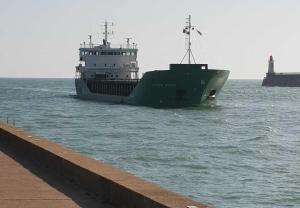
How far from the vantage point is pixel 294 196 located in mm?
17156

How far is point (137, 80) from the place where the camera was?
74.0 meters

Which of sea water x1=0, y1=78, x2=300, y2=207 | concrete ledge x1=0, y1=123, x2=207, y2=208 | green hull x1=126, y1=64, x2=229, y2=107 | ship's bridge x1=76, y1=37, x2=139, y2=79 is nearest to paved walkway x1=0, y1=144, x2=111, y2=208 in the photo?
concrete ledge x1=0, y1=123, x2=207, y2=208

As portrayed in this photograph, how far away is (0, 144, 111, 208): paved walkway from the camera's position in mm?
7734

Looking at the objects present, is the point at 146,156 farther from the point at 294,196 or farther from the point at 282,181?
the point at 294,196

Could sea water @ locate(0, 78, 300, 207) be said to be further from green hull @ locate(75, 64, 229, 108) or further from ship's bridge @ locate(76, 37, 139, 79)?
ship's bridge @ locate(76, 37, 139, 79)

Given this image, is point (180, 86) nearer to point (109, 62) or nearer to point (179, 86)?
point (179, 86)

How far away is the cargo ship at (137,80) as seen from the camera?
57.6 meters

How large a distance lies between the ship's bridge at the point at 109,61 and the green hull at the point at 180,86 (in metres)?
18.3

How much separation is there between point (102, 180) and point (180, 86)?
1973 inches

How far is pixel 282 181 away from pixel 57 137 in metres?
18.2

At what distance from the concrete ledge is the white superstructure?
2683 inches

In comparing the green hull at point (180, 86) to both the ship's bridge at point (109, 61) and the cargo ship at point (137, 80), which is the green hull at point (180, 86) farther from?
the ship's bridge at point (109, 61)

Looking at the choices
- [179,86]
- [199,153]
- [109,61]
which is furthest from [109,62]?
[199,153]

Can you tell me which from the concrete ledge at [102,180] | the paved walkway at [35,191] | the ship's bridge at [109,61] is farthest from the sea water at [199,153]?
the ship's bridge at [109,61]
